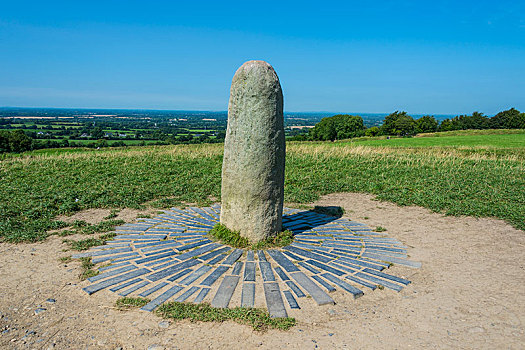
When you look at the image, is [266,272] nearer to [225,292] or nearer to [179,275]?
[225,292]

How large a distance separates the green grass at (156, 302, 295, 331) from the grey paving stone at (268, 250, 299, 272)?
1149mm

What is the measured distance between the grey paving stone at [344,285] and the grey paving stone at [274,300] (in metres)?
0.81

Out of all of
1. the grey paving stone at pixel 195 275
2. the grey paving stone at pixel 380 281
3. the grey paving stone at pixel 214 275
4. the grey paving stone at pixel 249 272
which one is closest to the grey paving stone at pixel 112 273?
the grey paving stone at pixel 195 275

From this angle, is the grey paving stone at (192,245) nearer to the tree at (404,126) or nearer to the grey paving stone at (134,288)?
the grey paving stone at (134,288)

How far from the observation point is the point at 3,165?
13422 millimetres

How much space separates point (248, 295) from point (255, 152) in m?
2.38

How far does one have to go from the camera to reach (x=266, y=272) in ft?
15.3

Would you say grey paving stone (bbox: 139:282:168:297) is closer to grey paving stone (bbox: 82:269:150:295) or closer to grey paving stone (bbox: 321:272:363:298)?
grey paving stone (bbox: 82:269:150:295)

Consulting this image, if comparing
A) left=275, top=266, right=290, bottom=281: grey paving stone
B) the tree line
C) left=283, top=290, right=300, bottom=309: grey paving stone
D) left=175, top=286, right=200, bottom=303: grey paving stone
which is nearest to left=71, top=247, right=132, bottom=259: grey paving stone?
left=175, top=286, right=200, bottom=303: grey paving stone

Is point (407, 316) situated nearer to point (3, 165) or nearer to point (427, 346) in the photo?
point (427, 346)

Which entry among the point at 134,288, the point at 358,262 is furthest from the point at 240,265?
the point at 358,262

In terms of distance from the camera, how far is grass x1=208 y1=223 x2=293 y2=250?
18.4 feet

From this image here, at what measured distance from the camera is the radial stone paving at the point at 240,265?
13.6 feet

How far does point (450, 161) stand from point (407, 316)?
49.1ft
